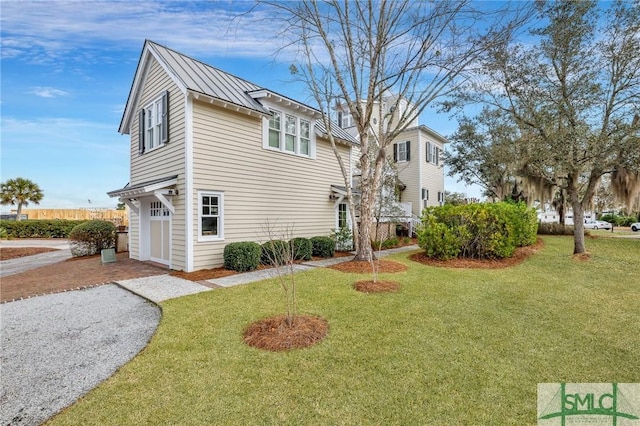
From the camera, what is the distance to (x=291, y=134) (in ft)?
37.6

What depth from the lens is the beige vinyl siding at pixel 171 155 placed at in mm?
8727

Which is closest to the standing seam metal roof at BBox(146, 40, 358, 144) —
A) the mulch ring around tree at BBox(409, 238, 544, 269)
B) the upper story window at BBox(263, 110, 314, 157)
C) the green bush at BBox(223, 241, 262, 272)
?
the upper story window at BBox(263, 110, 314, 157)

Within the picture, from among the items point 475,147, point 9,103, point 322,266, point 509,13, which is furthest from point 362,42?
point 9,103

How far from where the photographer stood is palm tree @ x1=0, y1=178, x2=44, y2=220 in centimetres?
2773

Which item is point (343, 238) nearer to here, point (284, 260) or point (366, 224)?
point (366, 224)

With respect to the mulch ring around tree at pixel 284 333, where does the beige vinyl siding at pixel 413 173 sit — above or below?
above

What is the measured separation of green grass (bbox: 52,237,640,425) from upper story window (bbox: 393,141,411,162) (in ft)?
49.7

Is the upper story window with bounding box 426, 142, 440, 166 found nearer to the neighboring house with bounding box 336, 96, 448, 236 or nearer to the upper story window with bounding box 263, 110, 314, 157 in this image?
the neighboring house with bounding box 336, 96, 448, 236

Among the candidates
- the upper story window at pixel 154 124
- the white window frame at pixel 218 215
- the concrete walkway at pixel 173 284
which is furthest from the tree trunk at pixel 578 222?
the upper story window at pixel 154 124

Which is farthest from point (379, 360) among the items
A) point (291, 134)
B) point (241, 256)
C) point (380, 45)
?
point (291, 134)

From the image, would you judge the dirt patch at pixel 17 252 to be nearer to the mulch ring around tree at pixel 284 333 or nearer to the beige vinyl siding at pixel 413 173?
the mulch ring around tree at pixel 284 333

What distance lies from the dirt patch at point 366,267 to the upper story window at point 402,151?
513 inches

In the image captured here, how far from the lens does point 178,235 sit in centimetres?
894

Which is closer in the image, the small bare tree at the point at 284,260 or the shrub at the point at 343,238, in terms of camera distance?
the small bare tree at the point at 284,260
